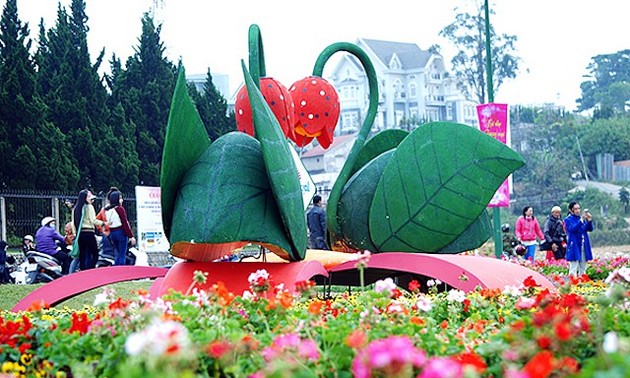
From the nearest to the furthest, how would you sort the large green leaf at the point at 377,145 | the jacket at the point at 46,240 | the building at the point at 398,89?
the large green leaf at the point at 377,145 < the jacket at the point at 46,240 < the building at the point at 398,89

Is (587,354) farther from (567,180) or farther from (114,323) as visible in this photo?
(567,180)

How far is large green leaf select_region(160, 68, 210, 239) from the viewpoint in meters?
7.45

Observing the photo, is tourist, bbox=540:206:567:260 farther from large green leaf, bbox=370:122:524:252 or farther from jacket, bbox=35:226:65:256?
jacket, bbox=35:226:65:256

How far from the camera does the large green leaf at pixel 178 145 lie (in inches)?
293

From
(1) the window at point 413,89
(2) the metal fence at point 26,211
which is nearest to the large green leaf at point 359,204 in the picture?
(2) the metal fence at point 26,211

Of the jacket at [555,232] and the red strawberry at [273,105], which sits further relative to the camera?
the jacket at [555,232]

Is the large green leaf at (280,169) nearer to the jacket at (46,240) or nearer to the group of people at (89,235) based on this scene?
the group of people at (89,235)

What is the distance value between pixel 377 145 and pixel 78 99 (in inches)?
517

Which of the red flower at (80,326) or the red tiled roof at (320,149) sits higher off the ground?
the red tiled roof at (320,149)

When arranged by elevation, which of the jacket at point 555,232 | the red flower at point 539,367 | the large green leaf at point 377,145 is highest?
the large green leaf at point 377,145

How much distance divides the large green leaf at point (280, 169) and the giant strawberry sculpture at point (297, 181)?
0.01 metres

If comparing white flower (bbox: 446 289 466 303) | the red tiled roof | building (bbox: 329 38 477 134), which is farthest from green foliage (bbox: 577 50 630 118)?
white flower (bbox: 446 289 466 303)

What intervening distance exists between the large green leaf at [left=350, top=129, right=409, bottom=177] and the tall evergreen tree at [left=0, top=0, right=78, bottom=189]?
411 inches

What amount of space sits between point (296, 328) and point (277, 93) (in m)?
5.44
